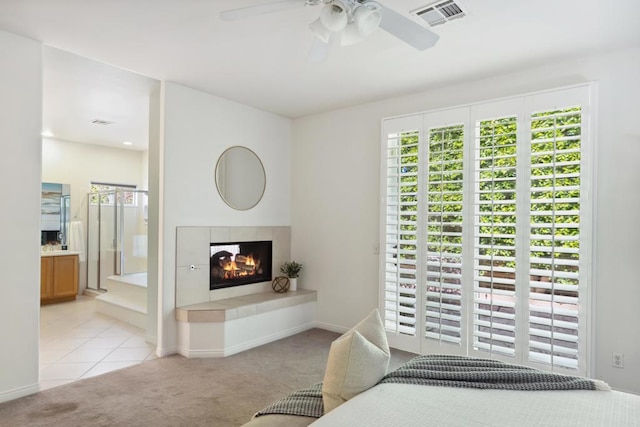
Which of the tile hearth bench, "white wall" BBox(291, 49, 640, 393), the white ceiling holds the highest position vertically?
the white ceiling

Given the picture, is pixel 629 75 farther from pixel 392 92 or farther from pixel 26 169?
pixel 26 169

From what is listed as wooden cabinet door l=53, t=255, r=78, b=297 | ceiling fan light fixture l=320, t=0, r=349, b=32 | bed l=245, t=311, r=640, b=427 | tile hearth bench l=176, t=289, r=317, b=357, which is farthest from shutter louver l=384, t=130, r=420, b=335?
wooden cabinet door l=53, t=255, r=78, b=297

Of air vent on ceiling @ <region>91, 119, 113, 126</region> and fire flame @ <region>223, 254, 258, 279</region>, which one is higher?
air vent on ceiling @ <region>91, 119, 113, 126</region>

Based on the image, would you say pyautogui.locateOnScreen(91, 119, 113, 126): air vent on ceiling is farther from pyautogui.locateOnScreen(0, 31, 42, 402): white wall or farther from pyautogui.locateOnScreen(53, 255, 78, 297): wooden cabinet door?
pyautogui.locateOnScreen(0, 31, 42, 402): white wall

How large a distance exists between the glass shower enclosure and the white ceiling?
2.64 meters

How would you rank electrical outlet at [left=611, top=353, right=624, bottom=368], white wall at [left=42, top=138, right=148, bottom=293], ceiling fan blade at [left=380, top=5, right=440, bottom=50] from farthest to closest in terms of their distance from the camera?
white wall at [left=42, top=138, right=148, bottom=293]
electrical outlet at [left=611, top=353, right=624, bottom=368]
ceiling fan blade at [left=380, top=5, right=440, bottom=50]

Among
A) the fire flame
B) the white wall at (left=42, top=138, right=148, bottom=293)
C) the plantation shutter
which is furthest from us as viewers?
the white wall at (left=42, top=138, right=148, bottom=293)

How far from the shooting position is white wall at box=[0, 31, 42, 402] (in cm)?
285

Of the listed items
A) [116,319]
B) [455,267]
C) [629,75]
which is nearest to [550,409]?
[455,267]

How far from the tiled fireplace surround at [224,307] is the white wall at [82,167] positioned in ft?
13.2

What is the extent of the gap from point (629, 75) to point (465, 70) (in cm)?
124

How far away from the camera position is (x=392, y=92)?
4125 millimetres

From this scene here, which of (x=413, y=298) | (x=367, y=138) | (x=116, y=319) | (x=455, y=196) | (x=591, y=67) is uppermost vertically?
→ (x=591, y=67)

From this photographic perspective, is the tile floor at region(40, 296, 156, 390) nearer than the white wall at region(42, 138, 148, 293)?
Yes
